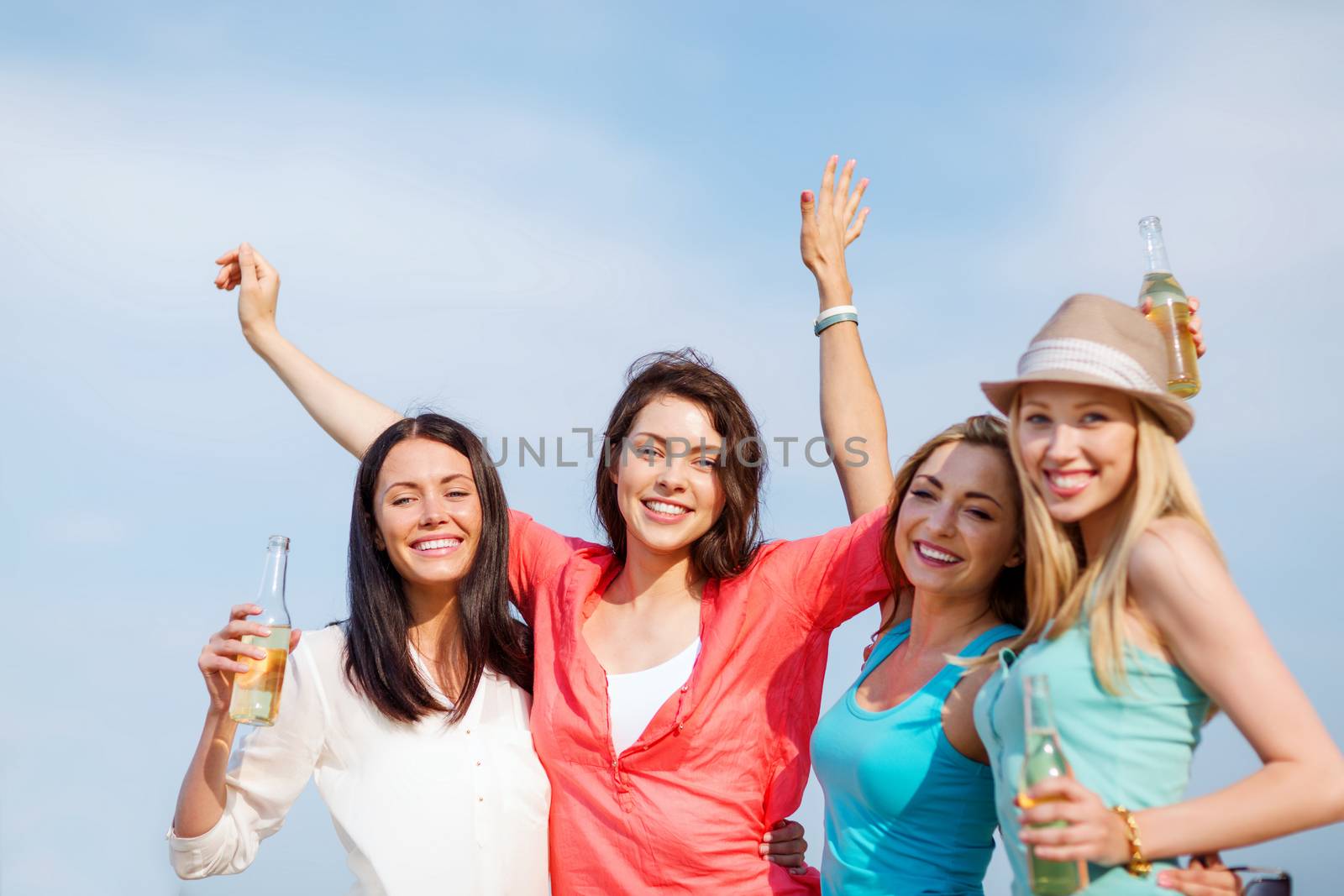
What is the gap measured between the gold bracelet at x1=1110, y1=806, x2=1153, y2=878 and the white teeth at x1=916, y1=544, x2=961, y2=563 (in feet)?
3.75

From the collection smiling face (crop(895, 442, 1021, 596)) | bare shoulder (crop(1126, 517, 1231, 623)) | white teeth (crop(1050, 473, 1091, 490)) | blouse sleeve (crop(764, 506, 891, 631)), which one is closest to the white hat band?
white teeth (crop(1050, 473, 1091, 490))

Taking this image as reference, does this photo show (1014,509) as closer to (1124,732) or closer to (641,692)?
(1124,732)

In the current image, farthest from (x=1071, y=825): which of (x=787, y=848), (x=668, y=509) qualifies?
(x=668, y=509)

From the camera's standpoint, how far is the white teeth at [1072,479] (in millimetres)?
3307

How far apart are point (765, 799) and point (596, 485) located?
61.8 inches

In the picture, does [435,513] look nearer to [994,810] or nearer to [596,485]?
[596,485]

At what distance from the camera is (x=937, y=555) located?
403cm

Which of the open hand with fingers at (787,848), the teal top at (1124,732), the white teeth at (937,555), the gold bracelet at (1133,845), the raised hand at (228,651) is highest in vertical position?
the white teeth at (937,555)

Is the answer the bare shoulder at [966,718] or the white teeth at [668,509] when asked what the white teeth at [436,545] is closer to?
the white teeth at [668,509]

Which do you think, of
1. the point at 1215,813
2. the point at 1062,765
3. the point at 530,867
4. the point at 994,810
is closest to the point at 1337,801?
the point at 1215,813

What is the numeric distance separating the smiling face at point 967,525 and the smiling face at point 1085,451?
0.60 metres

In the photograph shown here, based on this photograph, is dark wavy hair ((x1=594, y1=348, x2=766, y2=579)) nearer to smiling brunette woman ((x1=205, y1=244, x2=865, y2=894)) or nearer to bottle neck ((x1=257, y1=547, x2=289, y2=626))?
smiling brunette woman ((x1=205, y1=244, x2=865, y2=894))

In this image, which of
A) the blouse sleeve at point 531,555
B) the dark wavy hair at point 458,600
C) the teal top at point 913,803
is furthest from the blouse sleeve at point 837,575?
the dark wavy hair at point 458,600

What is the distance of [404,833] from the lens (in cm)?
436
